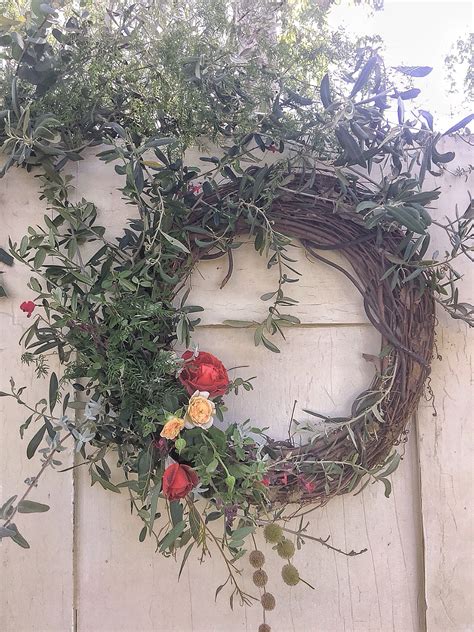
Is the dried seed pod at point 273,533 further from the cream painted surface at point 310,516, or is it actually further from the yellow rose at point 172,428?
the yellow rose at point 172,428

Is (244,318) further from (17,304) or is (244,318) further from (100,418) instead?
(17,304)

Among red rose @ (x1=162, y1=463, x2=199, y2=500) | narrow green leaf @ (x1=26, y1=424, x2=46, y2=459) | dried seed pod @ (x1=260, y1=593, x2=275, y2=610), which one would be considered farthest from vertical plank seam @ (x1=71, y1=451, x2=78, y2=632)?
dried seed pod @ (x1=260, y1=593, x2=275, y2=610)

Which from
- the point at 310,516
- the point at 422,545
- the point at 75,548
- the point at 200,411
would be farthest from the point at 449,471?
the point at 75,548

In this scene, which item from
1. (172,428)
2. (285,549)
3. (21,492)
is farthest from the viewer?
(21,492)

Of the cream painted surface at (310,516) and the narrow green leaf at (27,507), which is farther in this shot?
the cream painted surface at (310,516)

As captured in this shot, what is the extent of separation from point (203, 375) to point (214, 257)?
0.27 m

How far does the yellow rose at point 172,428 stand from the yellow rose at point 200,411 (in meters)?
0.02

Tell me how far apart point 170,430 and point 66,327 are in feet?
1.15

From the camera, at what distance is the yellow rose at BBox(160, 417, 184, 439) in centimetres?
99

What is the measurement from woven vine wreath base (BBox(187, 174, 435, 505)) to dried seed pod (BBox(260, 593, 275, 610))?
0.62 ft

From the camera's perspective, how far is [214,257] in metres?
1.18

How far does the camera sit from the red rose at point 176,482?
100 centimetres

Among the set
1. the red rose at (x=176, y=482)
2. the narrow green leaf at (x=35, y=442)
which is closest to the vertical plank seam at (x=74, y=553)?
the narrow green leaf at (x=35, y=442)

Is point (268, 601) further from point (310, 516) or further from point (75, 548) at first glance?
point (75, 548)
